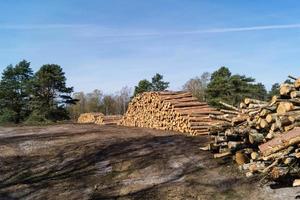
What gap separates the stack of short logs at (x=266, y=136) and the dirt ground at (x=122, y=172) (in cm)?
32

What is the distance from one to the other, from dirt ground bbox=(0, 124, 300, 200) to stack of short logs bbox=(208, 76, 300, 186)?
1.05 feet

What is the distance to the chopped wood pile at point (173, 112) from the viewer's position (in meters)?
13.4

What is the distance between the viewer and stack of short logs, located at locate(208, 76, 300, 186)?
24.8ft

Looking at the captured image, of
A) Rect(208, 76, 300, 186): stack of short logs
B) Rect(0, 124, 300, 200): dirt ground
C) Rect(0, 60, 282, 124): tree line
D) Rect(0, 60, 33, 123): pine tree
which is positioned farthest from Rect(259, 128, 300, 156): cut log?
Rect(0, 60, 33, 123): pine tree

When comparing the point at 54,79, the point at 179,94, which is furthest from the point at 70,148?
the point at 54,79

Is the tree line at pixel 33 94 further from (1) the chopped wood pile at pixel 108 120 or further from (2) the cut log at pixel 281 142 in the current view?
(2) the cut log at pixel 281 142

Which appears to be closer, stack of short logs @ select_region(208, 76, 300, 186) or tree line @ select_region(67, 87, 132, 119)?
stack of short logs @ select_region(208, 76, 300, 186)

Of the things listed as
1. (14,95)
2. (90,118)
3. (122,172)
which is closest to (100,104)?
(14,95)

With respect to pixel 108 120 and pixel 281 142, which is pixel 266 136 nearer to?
pixel 281 142

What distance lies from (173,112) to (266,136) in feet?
18.4

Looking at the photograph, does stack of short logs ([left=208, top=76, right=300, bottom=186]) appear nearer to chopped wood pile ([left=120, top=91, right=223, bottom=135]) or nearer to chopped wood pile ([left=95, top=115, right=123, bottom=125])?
chopped wood pile ([left=120, top=91, right=223, bottom=135])

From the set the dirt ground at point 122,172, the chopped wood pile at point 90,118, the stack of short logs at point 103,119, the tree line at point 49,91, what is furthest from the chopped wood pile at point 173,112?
the tree line at point 49,91

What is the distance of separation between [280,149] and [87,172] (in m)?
4.07

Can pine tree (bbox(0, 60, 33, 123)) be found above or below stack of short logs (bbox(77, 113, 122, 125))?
above
